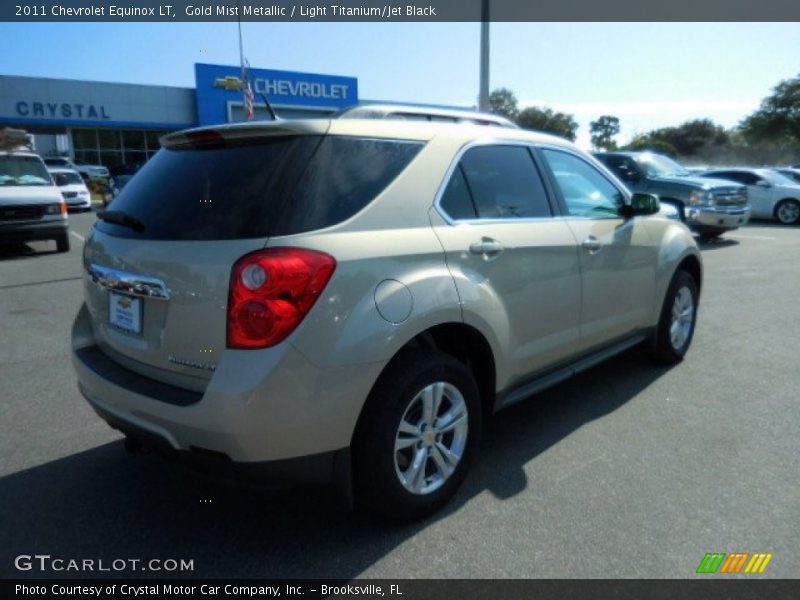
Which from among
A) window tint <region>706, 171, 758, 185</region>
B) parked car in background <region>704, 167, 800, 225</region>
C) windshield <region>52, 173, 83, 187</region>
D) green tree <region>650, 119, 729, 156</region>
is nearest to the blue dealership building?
windshield <region>52, 173, 83, 187</region>

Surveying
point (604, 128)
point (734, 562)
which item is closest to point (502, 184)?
point (734, 562)

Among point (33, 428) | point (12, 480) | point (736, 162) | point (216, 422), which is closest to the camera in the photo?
point (216, 422)

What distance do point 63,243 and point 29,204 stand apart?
1092mm

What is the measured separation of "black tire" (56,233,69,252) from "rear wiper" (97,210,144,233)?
32.2 ft

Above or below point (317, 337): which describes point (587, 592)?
below

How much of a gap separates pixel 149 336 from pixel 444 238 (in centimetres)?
134

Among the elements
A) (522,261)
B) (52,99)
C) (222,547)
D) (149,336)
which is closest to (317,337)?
(149,336)

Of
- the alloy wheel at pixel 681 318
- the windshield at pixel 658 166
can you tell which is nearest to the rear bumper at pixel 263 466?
the alloy wheel at pixel 681 318

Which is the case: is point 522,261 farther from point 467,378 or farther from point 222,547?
point 222,547

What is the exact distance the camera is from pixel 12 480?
319cm

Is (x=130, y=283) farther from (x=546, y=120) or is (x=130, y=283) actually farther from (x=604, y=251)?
(x=546, y=120)

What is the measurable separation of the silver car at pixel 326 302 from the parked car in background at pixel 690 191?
10.1 meters

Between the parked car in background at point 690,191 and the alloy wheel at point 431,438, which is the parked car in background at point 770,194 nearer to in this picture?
the parked car in background at point 690,191

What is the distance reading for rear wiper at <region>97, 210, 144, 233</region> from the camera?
2751 millimetres
